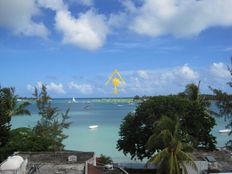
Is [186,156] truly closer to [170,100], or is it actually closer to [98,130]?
[170,100]

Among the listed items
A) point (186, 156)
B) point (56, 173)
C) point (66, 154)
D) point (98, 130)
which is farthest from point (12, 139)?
point (98, 130)

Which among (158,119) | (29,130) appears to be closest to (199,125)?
(158,119)

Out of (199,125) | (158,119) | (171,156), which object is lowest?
(171,156)

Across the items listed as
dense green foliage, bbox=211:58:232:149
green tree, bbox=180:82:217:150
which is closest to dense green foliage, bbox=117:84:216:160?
green tree, bbox=180:82:217:150

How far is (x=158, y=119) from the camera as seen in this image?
148ft

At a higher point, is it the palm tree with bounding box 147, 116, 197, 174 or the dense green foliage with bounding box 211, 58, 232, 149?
the dense green foliage with bounding box 211, 58, 232, 149

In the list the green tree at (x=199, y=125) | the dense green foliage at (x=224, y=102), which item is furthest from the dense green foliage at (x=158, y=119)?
the dense green foliage at (x=224, y=102)

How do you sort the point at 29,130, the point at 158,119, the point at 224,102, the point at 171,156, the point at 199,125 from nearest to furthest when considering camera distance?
the point at 171,156 < the point at 224,102 < the point at 158,119 < the point at 199,125 < the point at 29,130

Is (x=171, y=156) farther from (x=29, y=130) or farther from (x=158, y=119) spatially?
(x=29, y=130)

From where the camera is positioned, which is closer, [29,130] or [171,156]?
[171,156]

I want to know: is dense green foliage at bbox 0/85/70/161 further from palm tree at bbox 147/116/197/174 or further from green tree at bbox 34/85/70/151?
palm tree at bbox 147/116/197/174

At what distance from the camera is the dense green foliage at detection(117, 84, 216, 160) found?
45.5 meters

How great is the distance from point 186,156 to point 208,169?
4128mm

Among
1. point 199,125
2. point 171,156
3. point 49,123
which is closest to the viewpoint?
point 171,156
